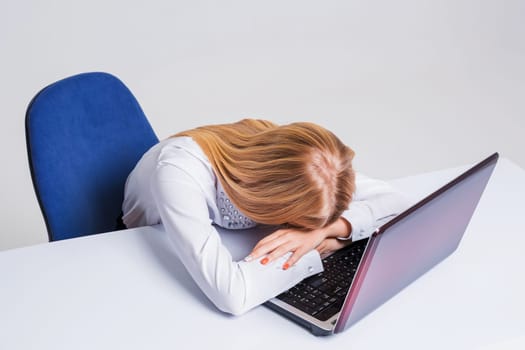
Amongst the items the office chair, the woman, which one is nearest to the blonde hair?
the woman

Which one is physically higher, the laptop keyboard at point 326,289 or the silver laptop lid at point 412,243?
the silver laptop lid at point 412,243

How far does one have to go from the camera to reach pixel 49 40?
3406 millimetres

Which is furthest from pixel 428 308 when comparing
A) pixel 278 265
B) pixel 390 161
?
pixel 390 161

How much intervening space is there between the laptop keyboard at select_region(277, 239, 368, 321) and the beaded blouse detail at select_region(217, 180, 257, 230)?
181 millimetres

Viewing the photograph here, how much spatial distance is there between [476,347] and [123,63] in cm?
277

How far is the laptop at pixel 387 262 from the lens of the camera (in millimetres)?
1122

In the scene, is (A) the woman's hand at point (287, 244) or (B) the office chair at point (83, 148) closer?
(A) the woman's hand at point (287, 244)

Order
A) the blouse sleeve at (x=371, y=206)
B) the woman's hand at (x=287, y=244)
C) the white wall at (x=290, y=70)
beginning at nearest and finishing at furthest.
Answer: the woman's hand at (x=287, y=244)
the blouse sleeve at (x=371, y=206)
the white wall at (x=290, y=70)

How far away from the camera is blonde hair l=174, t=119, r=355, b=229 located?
133cm

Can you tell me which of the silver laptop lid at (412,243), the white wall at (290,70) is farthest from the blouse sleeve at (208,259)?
the white wall at (290,70)

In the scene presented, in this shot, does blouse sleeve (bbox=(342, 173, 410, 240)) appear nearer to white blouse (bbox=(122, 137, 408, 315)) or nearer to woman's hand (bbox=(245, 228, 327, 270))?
white blouse (bbox=(122, 137, 408, 315))

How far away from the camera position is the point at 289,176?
133cm

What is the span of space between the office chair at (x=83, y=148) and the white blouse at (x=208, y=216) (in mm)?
89

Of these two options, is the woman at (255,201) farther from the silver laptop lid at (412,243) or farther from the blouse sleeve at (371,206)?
the silver laptop lid at (412,243)
